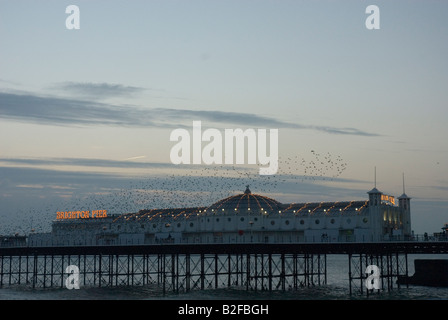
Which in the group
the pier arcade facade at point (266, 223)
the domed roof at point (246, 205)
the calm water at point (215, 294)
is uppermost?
the domed roof at point (246, 205)

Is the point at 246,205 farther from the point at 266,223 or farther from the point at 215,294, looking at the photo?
the point at 215,294

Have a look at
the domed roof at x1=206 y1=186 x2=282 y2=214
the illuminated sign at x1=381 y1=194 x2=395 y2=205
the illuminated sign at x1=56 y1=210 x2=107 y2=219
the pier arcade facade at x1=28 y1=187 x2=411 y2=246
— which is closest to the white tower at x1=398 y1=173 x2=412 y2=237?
the pier arcade facade at x1=28 y1=187 x2=411 y2=246

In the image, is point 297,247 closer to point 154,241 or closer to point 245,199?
point 245,199

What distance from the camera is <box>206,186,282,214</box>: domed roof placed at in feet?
365

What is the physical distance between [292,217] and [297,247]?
1587cm

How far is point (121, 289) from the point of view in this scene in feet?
340

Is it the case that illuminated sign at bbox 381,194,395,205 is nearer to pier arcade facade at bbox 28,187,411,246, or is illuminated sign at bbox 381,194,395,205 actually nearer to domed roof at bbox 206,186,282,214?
pier arcade facade at bbox 28,187,411,246

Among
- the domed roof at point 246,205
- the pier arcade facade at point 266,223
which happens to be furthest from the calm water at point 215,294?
the domed roof at point 246,205

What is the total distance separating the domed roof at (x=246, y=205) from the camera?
111106 mm

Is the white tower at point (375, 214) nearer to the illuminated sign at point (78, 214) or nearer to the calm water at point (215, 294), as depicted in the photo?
the calm water at point (215, 294)

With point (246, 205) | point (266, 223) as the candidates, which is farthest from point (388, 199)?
point (246, 205)

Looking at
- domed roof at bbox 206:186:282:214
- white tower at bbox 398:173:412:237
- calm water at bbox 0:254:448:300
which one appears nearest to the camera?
calm water at bbox 0:254:448:300

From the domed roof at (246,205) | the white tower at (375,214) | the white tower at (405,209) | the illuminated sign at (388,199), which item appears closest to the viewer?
the white tower at (375,214)
